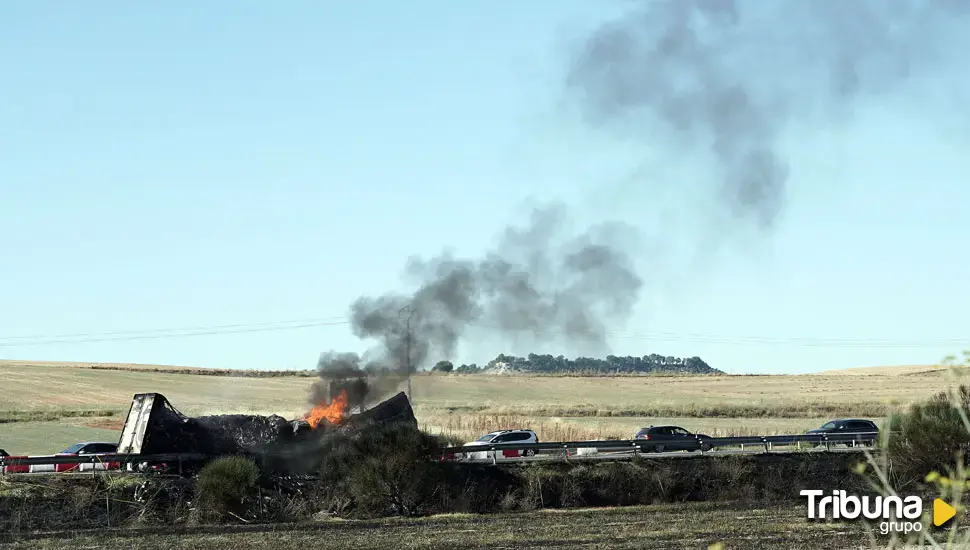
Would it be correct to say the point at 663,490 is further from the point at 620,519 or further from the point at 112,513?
the point at 112,513

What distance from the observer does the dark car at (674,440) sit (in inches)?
1654

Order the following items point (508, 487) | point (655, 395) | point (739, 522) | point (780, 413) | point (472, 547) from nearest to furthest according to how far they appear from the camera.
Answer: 1. point (472, 547)
2. point (739, 522)
3. point (508, 487)
4. point (780, 413)
5. point (655, 395)

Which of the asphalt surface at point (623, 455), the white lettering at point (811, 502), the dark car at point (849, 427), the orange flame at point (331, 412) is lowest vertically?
the white lettering at point (811, 502)

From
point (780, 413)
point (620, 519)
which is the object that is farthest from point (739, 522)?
point (780, 413)

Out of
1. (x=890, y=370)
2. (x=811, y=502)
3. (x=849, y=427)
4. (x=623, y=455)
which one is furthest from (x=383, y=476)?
(x=890, y=370)

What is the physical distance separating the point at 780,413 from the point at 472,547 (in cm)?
6241

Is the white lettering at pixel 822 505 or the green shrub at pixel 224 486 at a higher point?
the green shrub at pixel 224 486

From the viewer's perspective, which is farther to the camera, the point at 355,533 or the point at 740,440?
the point at 740,440

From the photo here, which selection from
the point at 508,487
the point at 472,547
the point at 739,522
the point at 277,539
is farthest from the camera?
the point at 508,487

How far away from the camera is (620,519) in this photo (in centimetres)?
3188

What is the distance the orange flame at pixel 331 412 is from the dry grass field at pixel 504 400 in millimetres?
7390

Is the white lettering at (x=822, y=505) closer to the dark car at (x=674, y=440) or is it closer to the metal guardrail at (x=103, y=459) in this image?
the dark car at (x=674, y=440)

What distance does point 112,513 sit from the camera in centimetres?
3325

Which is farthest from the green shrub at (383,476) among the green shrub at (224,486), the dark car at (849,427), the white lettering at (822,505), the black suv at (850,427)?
the black suv at (850,427)
